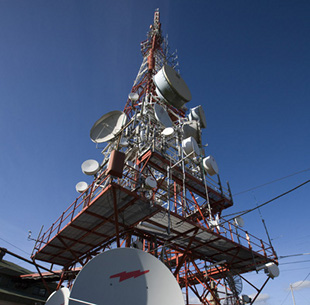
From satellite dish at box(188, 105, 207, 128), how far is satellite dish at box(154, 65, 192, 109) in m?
4.06

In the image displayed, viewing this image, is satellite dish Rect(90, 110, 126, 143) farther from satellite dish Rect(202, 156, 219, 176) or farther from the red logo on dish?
the red logo on dish

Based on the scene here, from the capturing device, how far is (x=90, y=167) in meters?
19.1

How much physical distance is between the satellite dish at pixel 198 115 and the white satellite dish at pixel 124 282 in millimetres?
18881

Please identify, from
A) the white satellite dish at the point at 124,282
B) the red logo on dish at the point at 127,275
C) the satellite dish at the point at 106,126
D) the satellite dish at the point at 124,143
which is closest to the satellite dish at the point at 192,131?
the satellite dish at the point at 124,143

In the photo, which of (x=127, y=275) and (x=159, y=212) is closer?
(x=127, y=275)

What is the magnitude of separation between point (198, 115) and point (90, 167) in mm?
13211

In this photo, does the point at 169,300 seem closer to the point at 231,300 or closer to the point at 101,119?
the point at 231,300

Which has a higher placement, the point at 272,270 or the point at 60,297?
the point at 272,270

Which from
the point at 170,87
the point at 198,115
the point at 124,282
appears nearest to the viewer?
the point at 124,282

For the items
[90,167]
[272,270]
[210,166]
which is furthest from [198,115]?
[272,270]

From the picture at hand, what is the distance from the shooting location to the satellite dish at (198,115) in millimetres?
25203

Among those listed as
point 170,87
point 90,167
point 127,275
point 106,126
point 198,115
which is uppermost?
point 198,115

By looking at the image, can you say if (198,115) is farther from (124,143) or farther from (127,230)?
(127,230)

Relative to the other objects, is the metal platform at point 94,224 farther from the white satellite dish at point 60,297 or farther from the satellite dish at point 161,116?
the satellite dish at point 161,116
